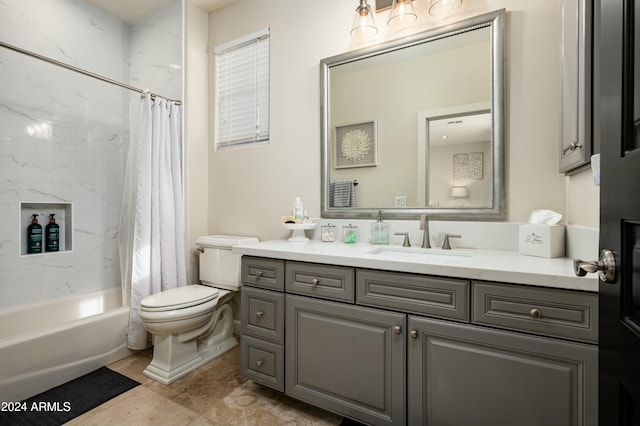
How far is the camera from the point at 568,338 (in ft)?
3.22

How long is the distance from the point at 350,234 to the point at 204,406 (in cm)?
128

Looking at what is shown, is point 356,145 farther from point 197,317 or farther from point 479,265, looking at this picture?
point 197,317

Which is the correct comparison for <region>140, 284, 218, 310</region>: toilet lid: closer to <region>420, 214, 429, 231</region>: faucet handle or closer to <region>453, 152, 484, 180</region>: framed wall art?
<region>420, 214, 429, 231</region>: faucet handle

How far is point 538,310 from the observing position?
102 cm

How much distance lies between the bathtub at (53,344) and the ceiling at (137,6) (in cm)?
259

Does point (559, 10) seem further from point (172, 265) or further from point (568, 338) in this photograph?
point (172, 265)

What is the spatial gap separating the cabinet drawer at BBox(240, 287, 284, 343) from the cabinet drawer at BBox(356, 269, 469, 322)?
49 centimetres

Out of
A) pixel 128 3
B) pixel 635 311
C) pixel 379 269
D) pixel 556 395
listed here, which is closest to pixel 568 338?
pixel 556 395

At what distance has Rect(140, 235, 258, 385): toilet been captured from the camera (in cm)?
183

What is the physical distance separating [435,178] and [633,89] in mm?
1207

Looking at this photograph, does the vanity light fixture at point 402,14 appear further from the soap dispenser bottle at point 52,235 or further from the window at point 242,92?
the soap dispenser bottle at point 52,235

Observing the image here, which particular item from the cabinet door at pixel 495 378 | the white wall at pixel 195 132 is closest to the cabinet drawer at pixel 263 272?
the cabinet door at pixel 495 378

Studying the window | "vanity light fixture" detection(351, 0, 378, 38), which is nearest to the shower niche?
the window

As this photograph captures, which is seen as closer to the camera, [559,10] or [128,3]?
[559,10]
